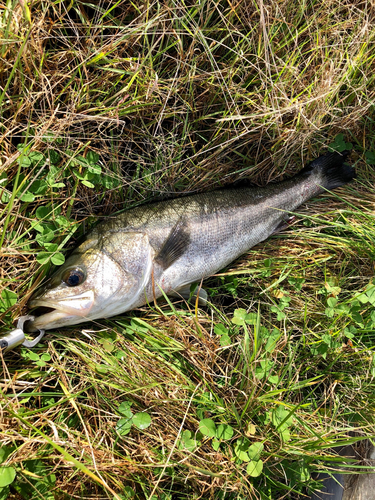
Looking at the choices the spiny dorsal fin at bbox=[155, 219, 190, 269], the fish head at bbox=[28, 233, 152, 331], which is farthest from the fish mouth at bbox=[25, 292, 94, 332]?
the spiny dorsal fin at bbox=[155, 219, 190, 269]

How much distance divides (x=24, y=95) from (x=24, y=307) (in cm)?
157

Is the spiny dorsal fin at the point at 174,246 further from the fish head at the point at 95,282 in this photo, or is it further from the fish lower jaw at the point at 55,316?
the fish lower jaw at the point at 55,316

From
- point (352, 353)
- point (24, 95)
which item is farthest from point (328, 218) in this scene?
point (24, 95)

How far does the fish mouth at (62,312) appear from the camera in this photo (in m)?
2.43

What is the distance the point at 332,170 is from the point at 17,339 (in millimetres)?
3070

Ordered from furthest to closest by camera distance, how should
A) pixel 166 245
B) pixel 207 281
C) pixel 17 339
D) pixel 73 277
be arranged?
pixel 207 281 < pixel 166 245 < pixel 73 277 < pixel 17 339

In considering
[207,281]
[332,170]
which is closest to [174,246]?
[207,281]

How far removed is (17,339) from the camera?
94.1 inches

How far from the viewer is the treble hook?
2355 mm

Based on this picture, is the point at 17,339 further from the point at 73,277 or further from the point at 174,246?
the point at 174,246

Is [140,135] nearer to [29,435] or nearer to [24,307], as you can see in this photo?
[24,307]

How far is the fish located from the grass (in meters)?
0.18

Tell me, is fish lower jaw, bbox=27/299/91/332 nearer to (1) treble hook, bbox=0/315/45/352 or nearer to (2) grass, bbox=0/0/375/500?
(1) treble hook, bbox=0/315/45/352

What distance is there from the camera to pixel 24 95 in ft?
8.54
